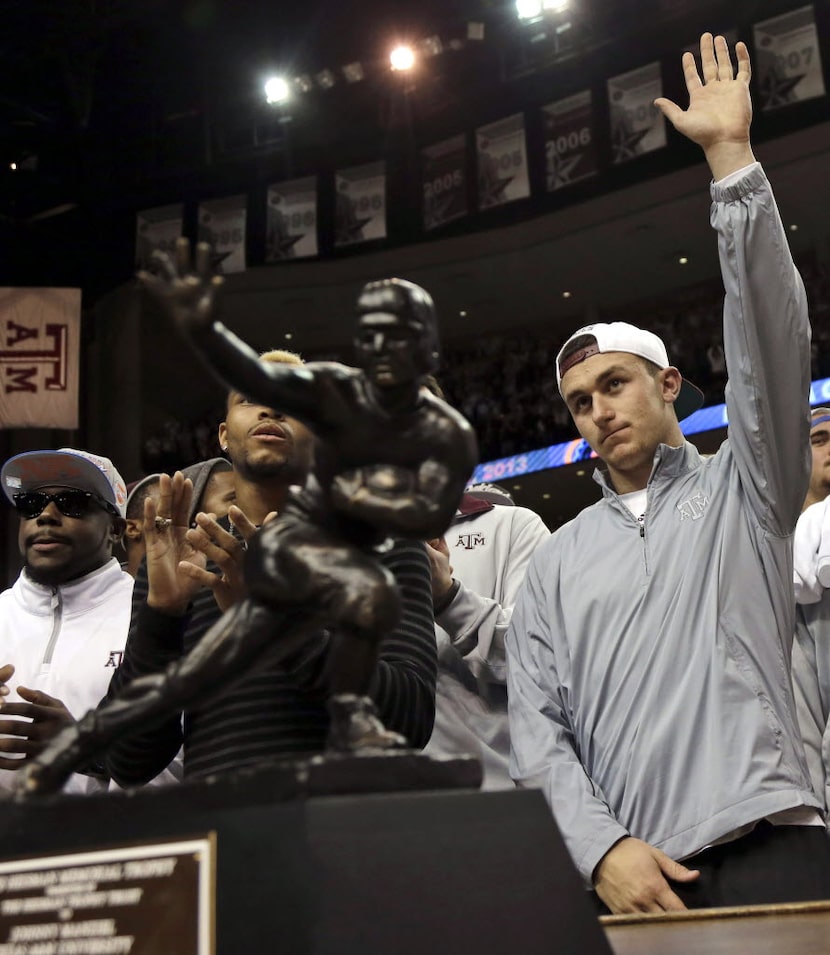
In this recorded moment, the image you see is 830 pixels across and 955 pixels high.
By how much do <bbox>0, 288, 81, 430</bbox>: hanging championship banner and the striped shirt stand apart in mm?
5872

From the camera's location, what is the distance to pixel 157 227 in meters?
9.58

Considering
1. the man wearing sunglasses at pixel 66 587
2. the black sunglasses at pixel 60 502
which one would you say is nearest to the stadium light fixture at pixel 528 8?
the man wearing sunglasses at pixel 66 587

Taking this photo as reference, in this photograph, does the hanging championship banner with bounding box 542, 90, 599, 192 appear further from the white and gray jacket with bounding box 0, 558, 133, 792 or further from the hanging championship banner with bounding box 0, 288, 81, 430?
the white and gray jacket with bounding box 0, 558, 133, 792

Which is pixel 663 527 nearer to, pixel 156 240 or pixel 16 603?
pixel 16 603

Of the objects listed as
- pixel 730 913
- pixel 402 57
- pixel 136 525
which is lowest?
pixel 730 913

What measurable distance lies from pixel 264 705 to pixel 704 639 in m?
0.58

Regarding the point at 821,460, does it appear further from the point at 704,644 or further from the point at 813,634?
the point at 704,644

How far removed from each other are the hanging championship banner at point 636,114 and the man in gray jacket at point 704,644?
822 cm

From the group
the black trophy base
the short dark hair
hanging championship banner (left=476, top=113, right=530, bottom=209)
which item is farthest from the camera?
hanging championship banner (left=476, top=113, right=530, bottom=209)

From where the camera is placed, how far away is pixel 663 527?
1.49 metres

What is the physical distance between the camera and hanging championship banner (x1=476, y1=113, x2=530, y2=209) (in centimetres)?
964

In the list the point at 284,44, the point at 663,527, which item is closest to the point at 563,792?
the point at 663,527

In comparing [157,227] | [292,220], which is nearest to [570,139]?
[292,220]

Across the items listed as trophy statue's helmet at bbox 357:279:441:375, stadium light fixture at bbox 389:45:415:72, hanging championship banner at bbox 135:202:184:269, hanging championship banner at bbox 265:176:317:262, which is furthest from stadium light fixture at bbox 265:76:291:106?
trophy statue's helmet at bbox 357:279:441:375
